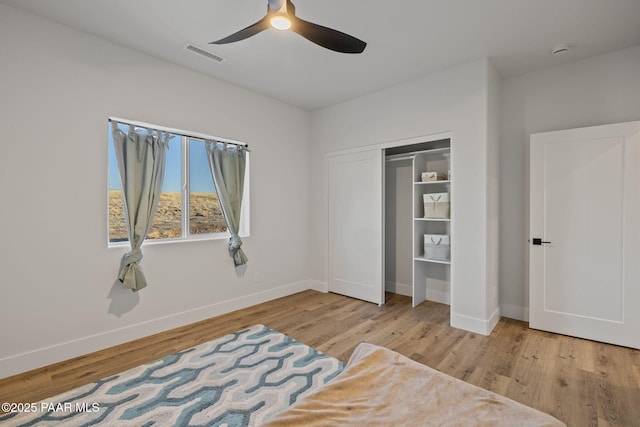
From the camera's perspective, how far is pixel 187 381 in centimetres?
216

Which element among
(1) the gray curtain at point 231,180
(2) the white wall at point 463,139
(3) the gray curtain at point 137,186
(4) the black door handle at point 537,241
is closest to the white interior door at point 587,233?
(4) the black door handle at point 537,241

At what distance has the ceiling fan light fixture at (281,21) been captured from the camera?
175cm

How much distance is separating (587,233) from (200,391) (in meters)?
3.70

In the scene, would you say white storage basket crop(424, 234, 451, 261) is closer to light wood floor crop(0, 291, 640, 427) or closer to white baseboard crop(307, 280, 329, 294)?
light wood floor crop(0, 291, 640, 427)

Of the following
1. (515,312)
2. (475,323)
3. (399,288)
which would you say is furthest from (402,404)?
(399,288)

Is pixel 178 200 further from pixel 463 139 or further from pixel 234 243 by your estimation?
pixel 463 139

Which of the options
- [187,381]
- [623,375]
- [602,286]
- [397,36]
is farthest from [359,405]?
[602,286]

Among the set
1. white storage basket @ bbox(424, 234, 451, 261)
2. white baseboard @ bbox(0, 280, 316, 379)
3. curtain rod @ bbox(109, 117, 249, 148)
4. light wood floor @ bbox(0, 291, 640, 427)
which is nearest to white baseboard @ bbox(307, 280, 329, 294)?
light wood floor @ bbox(0, 291, 640, 427)

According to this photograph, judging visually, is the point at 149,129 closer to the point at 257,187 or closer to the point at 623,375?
the point at 257,187

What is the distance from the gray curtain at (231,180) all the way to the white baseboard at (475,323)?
2552 millimetres

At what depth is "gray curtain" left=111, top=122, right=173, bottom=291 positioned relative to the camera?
9.14ft

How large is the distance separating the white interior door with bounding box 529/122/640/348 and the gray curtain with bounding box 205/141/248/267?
3.32 meters

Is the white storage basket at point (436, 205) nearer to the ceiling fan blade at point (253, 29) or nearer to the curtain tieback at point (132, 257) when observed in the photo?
the ceiling fan blade at point (253, 29)

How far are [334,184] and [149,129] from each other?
2.47m
